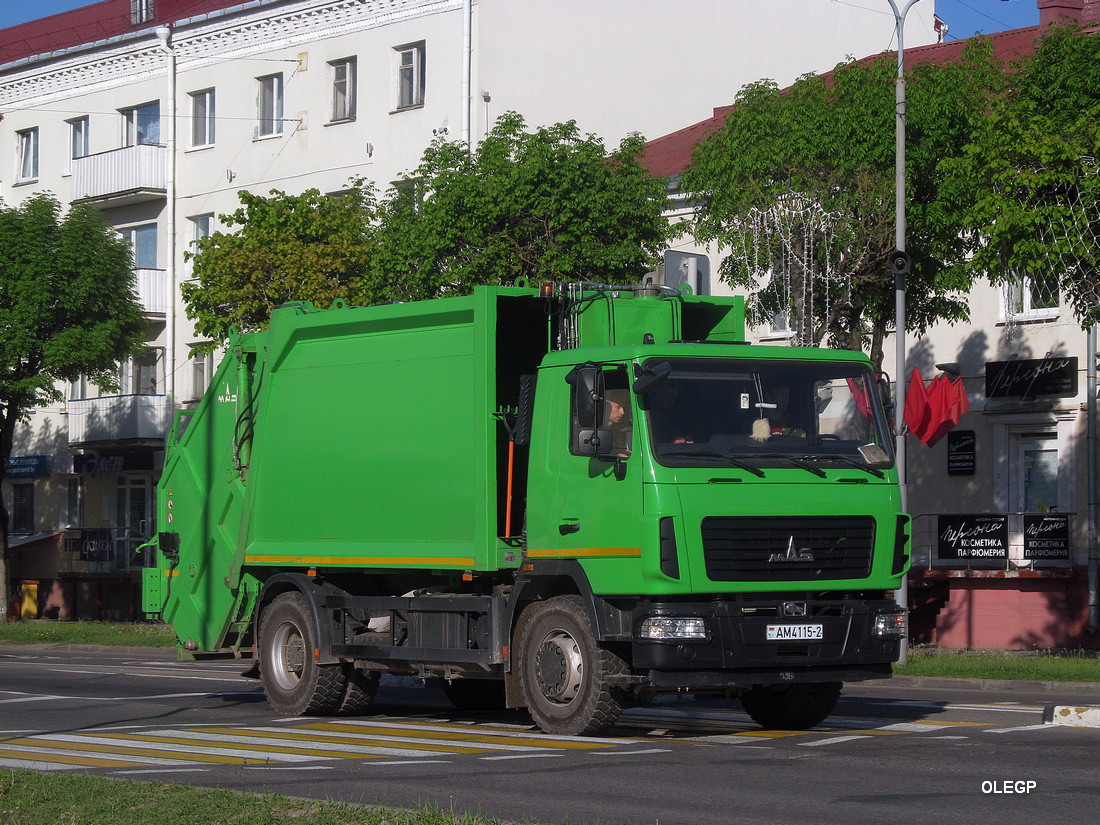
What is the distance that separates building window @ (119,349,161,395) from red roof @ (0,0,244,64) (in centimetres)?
914

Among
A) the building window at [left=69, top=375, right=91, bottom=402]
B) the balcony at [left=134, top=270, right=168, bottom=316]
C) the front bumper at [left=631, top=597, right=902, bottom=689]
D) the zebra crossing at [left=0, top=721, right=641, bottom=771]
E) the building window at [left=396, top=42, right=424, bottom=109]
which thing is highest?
the building window at [left=396, top=42, right=424, bottom=109]

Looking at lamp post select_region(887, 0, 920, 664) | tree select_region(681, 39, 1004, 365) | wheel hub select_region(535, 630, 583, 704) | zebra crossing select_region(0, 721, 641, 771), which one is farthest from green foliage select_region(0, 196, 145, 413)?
wheel hub select_region(535, 630, 583, 704)

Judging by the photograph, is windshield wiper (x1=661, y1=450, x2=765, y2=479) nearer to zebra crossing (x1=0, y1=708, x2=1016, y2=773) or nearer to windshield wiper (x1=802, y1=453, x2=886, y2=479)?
windshield wiper (x1=802, y1=453, x2=886, y2=479)

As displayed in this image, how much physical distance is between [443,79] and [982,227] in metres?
22.5

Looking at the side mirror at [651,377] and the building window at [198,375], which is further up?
the building window at [198,375]

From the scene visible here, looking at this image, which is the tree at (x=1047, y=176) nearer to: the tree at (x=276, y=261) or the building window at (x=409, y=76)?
the tree at (x=276, y=261)

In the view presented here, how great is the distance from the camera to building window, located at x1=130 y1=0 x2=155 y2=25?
4822cm

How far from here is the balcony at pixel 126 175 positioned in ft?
148

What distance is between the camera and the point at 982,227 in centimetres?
1859

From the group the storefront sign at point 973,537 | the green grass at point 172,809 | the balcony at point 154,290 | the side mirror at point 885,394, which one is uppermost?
the balcony at point 154,290

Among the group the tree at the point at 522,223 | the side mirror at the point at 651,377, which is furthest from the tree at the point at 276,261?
the side mirror at the point at 651,377

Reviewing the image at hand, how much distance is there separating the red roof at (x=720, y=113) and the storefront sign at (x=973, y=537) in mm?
8191

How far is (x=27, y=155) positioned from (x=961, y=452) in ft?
102

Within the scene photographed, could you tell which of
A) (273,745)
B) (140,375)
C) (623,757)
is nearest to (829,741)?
(623,757)
